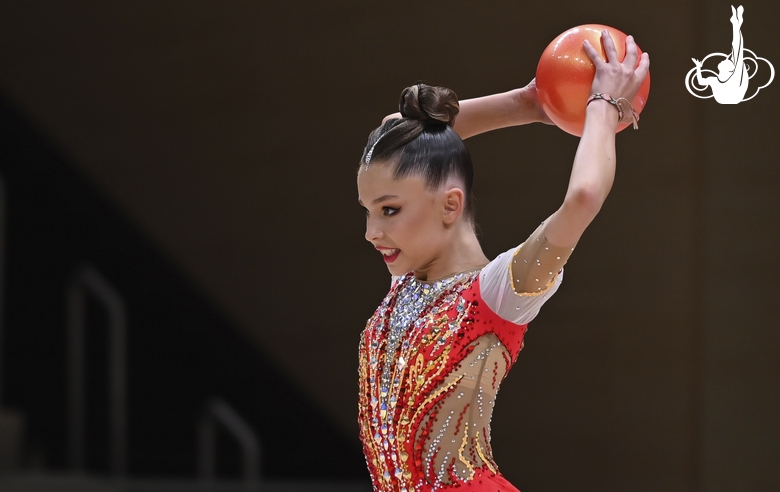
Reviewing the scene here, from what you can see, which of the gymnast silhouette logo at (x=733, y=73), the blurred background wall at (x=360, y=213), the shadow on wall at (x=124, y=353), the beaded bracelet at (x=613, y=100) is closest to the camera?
the beaded bracelet at (x=613, y=100)

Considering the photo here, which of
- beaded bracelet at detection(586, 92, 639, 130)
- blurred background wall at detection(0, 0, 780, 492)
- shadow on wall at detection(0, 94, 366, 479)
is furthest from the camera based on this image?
shadow on wall at detection(0, 94, 366, 479)

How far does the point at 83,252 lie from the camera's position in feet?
15.7

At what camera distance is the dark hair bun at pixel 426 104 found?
1.52 m

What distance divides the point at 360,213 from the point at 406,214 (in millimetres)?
2878

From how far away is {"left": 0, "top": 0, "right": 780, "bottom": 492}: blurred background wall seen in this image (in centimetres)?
341

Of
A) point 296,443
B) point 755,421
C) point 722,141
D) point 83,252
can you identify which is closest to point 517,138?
point 722,141

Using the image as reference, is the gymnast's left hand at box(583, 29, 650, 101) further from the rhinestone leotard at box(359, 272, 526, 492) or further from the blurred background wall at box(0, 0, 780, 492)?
the blurred background wall at box(0, 0, 780, 492)

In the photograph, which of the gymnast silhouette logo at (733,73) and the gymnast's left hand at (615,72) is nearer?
the gymnast's left hand at (615,72)

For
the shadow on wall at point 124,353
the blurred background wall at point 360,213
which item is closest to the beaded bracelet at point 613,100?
the blurred background wall at point 360,213

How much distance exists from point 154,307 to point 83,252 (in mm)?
423

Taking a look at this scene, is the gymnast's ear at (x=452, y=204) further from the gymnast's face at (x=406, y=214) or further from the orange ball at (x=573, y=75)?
the orange ball at (x=573, y=75)

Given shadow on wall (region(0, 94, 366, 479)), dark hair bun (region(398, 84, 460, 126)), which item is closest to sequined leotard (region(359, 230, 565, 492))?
dark hair bun (region(398, 84, 460, 126))

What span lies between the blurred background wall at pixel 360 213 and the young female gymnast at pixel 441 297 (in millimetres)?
2090

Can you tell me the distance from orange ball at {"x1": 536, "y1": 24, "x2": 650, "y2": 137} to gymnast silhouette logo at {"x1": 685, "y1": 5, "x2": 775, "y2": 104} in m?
1.02
